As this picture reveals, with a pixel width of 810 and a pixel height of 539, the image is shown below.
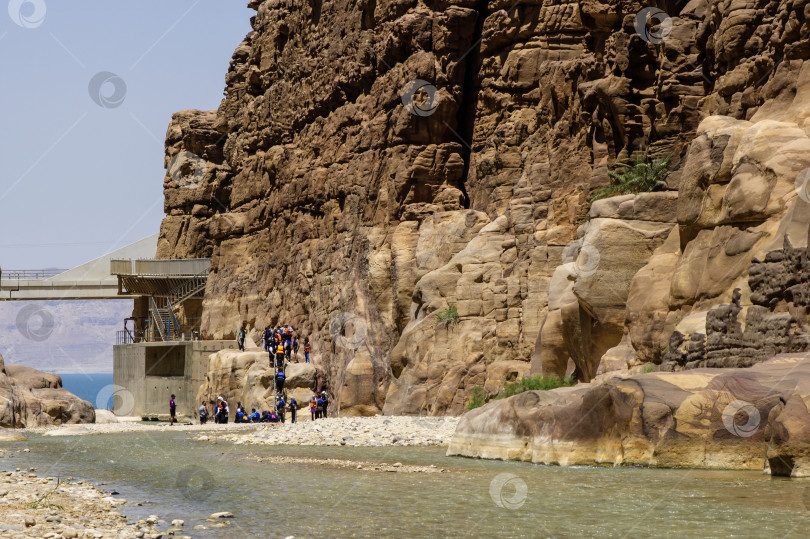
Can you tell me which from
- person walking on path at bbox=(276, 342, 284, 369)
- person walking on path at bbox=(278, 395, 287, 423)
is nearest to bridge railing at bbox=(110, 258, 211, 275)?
person walking on path at bbox=(276, 342, 284, 369)

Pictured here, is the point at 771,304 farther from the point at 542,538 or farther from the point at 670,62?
the point at 670,62

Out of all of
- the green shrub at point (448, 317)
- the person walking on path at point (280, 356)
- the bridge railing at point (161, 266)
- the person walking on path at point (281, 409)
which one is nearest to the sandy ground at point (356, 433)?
the green shrub at point (448, 317)

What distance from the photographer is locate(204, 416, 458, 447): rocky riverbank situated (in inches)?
1141

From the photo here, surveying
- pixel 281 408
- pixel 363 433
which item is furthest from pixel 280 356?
pixel 363 433

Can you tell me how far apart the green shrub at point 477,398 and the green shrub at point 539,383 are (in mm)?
2104

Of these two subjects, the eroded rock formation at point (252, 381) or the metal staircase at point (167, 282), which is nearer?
the eroded rock formation at point (252, 381)

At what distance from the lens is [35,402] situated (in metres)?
42.7

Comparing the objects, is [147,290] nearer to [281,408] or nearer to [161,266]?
[161,266]

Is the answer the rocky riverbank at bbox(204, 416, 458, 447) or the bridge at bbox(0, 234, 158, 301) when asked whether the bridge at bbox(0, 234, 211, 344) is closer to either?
the bridge at bbox(0, 234, 158, 301)

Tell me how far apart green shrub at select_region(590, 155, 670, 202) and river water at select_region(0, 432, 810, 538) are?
36.1ft

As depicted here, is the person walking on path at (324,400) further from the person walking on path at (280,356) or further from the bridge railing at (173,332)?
the bridge railing at (173,332)

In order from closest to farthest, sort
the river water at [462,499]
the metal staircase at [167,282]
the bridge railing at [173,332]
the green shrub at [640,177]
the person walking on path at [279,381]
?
the river water at [462,499]
the green shrub at [640,177]
the person walking on path at [279,381]
the bridge railing at [173,332]
the metal staircase at [167,282]

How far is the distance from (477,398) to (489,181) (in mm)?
10263

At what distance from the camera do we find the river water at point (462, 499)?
566 inches
